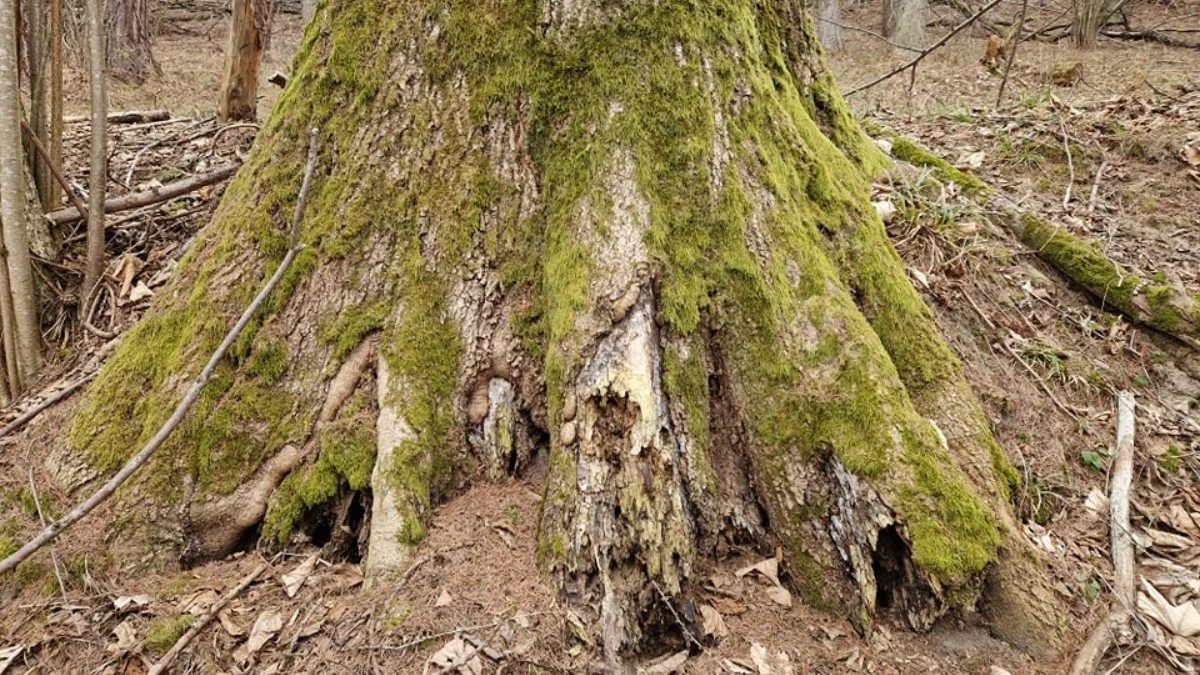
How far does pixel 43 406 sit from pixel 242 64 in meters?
4.33

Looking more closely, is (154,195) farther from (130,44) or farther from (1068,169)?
(130,44)

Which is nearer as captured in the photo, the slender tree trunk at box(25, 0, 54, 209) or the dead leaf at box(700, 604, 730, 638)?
the dead leaf at box(700, 604, 730, 638)

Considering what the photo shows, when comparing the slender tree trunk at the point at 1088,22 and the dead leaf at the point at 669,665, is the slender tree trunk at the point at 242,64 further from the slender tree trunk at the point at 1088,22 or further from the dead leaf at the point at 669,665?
the slender tree trunk at the point at 1088,22

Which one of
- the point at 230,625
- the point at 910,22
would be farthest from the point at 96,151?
the point at 910,22

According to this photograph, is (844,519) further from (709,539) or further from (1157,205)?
(1157,205)

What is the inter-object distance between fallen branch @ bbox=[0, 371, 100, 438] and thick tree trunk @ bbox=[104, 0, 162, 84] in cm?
1270

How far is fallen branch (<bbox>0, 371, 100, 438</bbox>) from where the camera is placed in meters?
3.50

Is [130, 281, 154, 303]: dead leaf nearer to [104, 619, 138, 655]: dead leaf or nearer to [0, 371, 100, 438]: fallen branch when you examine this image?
[0, 371, 100, 438]: fallen branch

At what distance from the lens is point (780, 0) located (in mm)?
3830

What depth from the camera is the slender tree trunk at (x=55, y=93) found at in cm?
414

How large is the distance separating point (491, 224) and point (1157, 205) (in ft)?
16.2

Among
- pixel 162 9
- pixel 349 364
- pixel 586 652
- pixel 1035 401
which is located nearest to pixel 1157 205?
pixel 1035 401

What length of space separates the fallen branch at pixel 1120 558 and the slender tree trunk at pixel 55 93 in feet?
18.9

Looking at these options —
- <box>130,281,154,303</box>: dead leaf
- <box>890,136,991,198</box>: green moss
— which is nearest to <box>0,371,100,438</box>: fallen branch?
<box>130,281,154,303</box>: dead leaf
